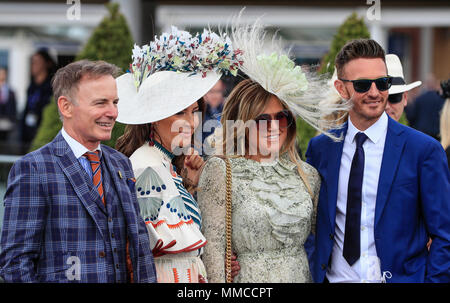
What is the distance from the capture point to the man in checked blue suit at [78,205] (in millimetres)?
2381

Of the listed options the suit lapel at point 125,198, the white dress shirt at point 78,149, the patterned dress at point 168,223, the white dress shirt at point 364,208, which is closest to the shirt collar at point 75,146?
the white dress shirt at point 78,149

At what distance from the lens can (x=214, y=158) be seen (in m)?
3.18

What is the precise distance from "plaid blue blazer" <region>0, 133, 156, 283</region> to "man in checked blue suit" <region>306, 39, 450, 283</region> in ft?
3.88

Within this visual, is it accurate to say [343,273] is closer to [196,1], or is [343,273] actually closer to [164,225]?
[164,225]

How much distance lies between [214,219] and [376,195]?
0.87m

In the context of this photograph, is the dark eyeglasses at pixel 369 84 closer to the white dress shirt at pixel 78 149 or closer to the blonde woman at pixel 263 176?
the blonde woman at pixel 263 176

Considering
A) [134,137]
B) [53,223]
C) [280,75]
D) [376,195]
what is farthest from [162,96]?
[376,195]

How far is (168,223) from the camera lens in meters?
2.86

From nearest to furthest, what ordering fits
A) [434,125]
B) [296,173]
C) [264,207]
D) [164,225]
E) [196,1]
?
[164,225], [264,207], [296,173], [434,125], [196,1]

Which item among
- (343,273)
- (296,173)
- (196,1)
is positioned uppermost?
(196,1)

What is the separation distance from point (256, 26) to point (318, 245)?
126 cm

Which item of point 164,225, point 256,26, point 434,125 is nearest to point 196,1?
point 434,125

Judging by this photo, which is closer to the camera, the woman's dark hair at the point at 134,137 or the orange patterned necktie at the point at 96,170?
the orange patterned necktie at the point at 96,170
